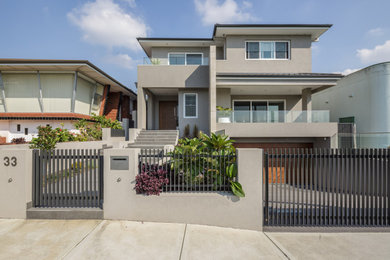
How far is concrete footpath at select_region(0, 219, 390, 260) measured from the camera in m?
3.76

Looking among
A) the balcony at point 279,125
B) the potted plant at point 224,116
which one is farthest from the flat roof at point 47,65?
the balcony at point 279,125

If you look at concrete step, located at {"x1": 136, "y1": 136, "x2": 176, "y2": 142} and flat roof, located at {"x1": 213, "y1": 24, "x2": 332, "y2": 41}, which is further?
flat roof, located at {"x1": 213, "y1": 24, "x2": 332, "y2": 41}

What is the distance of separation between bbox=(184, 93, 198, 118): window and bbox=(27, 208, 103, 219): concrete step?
31.0 feet

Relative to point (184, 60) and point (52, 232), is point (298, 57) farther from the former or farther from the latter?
point (52, 232)

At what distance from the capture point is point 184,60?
49.4ft

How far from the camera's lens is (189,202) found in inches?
194

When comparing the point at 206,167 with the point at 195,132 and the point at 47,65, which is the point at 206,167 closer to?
the point at 195,132

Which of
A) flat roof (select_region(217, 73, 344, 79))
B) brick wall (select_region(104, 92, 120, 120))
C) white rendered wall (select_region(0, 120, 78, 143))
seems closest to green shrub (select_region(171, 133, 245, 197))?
flat roof (select_region(217, 73, 344, 79))

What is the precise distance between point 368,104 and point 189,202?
1543 cm

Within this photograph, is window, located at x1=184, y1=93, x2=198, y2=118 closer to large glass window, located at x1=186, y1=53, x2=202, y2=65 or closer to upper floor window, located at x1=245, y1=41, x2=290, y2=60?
large glass window, located at x1=186, y1=53, x2=202, y2=65

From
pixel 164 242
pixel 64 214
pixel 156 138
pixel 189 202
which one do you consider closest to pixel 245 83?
pixel 156 138

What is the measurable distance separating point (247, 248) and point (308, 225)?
6.63ft

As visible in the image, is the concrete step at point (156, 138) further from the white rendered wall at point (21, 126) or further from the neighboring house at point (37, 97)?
the neighboring house at point (37, 97)

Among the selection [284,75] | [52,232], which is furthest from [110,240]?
[284,75]
